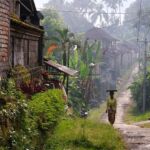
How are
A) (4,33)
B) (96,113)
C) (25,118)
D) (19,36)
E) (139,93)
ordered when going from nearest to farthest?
(25,118) → (4,33) → (19,36) → (96,113) → (139,93)

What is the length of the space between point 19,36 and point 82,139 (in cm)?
467

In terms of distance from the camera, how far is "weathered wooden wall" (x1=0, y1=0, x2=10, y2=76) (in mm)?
9937

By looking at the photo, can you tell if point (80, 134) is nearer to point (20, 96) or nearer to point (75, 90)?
point (20, 96)

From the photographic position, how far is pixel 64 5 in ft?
369

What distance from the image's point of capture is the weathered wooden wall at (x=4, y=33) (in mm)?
9937

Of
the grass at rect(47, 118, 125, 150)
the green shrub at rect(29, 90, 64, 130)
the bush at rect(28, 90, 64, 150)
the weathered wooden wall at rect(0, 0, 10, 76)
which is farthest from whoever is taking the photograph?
the grass at rect(47, 118, 125, 150)

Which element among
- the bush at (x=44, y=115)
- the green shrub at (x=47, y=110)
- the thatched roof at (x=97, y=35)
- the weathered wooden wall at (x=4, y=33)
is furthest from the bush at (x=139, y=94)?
the bush at (x=44, y=115)

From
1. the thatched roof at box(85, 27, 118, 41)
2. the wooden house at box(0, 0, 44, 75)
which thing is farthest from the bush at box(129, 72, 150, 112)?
the thatched roof at box(85, 27, 118, 41)

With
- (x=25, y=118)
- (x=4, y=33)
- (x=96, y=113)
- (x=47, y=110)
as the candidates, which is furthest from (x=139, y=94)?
(x=25, y=118)

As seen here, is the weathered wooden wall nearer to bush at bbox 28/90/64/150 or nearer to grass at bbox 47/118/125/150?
bush at bbox 28/90/64/150

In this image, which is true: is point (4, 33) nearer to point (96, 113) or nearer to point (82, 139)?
point (82, 139)

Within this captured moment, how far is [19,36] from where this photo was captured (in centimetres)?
1335

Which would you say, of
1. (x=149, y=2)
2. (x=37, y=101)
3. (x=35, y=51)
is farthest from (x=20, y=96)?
(x=149, y=2)

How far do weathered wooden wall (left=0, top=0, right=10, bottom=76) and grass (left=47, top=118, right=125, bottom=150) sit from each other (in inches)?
97.3
